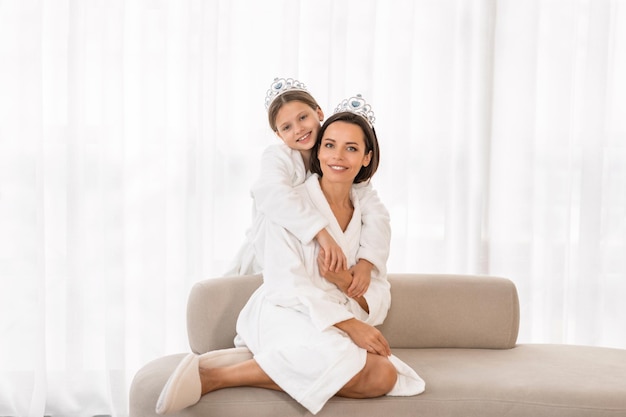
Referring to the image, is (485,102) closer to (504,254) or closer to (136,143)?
(504,254)

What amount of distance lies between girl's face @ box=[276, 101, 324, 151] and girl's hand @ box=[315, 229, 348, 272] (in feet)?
1.15

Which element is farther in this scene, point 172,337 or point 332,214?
point 172,337

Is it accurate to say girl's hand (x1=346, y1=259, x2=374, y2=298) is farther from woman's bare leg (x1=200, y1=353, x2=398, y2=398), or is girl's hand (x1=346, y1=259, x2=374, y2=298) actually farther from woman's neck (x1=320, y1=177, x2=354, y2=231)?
woman's bare leg (x1=200, y1=353, x2=398, y2=398)

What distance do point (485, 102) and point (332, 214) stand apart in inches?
48.1

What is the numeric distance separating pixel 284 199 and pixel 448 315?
0.74 meters

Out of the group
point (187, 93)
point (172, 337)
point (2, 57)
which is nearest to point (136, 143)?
point (187, 93)

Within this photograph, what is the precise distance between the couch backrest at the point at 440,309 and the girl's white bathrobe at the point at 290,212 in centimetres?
13

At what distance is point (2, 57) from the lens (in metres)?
3.05

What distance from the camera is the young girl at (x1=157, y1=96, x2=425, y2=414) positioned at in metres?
2.08

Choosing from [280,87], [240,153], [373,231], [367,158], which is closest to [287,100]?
[280,87]

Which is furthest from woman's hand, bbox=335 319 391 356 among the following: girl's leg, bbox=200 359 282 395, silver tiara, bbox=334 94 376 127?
silver tiara, bbox=334 94 376 127

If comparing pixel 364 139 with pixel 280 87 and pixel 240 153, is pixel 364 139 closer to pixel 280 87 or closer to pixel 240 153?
pixel 280 87

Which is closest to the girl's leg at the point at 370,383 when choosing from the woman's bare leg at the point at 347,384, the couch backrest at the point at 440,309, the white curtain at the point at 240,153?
the woman's bare leg at the point at 347,384

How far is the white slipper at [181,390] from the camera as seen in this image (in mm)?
1977
